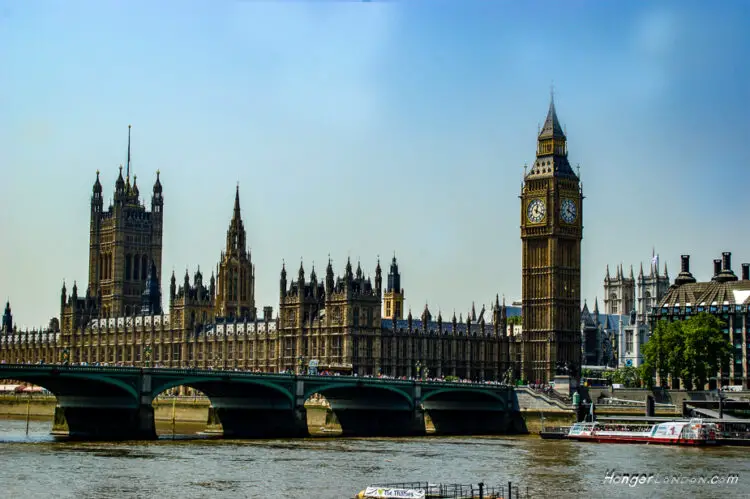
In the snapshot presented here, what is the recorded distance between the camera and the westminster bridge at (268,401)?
109875 millimetres

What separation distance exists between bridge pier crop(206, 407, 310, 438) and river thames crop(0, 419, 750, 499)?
3192 millimetres

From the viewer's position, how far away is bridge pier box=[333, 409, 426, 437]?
129625mm

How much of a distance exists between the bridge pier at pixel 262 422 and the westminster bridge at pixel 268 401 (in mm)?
85

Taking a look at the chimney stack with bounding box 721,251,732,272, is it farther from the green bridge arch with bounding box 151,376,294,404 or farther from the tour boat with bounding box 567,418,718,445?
the green bridge arch with bounding box 151,376,294,404

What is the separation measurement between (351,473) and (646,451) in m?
28.7

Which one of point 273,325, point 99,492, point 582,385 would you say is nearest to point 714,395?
point 582,385

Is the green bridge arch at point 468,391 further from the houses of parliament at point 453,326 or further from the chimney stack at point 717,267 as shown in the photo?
the chimney stack at point 717,267

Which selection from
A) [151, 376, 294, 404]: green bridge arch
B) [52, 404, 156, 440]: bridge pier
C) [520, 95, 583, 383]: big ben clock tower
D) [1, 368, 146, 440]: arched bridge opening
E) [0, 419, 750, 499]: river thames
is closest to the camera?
[0, 419, 750, 499]: river thames

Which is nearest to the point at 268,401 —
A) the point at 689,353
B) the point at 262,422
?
the point at 262,422

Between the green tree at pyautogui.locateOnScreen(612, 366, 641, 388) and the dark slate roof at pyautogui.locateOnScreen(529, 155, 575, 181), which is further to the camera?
the green tree at pyautogui.locateOnScreen(612, 366, 641, 388)

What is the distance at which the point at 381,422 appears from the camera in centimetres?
13175

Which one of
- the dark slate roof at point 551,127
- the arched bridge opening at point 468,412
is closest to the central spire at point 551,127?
the dark slate roof at point 551,127

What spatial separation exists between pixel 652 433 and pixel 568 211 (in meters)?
60.6

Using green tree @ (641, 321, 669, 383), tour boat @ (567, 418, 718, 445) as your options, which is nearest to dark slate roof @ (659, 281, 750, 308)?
green tree @ (641, 321, 669, 383)
